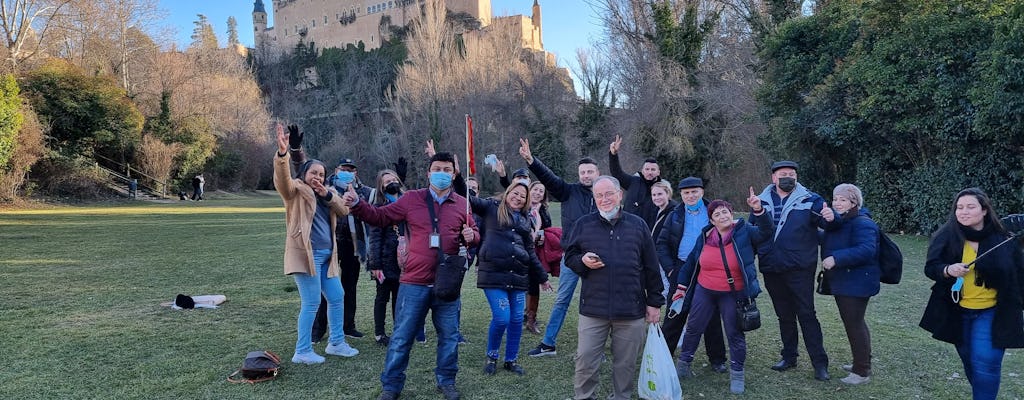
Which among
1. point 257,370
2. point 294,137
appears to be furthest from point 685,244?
point 257,370

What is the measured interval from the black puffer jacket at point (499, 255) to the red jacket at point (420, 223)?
37 centimetres

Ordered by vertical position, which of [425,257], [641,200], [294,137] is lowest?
[425,257]

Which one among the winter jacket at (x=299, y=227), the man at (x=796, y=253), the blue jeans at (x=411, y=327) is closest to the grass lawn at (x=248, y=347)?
the blue jeans at (x=411, y=327)

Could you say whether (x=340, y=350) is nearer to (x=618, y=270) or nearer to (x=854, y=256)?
(x=618, y=270)

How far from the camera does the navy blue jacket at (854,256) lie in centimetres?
444

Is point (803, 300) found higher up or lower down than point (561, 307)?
higher up

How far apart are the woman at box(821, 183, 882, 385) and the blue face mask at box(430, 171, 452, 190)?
297cm

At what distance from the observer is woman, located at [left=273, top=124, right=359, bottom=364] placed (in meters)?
4.59

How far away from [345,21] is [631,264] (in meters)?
89.4

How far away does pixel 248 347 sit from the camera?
5.52 meters

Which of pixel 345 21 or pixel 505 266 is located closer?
pixel 505 266

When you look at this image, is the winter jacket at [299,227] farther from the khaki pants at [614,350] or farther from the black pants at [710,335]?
the black pants at [710,335]

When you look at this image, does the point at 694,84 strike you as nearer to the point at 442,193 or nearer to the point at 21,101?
the point at 442,193

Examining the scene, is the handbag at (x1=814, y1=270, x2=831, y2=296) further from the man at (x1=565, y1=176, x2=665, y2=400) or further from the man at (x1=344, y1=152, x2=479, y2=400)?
the man at (x1=344, y1=152, x2=479, y2=400)
